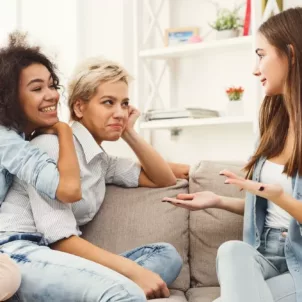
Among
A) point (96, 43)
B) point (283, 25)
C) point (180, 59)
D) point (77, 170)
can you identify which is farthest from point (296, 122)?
point (96, 43)

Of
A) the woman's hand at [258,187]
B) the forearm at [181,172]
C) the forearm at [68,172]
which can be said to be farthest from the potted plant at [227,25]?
the woman's hand at [258,187]

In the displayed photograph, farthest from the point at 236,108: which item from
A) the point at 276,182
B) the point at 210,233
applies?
the point at 276,182

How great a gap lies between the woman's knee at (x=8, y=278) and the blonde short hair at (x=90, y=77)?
762 millimetres

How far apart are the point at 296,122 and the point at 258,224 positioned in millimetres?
345

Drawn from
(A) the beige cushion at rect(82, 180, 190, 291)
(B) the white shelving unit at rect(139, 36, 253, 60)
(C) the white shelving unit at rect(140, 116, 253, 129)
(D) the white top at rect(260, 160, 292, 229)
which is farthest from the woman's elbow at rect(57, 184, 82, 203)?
(B) the white shelving unit at rect(139, 36, 253, 60)

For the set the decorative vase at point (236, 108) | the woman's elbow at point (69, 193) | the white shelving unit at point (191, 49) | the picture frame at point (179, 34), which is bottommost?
the woman's elbow at point (69, 193)

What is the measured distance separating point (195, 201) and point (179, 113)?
1216 millimetres

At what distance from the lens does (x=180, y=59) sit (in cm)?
349

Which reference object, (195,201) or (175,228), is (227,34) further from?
(195,201)

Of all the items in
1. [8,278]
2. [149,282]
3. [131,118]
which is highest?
[131,118]

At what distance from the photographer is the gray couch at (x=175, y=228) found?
7.48ft

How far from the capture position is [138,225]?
2.31 m

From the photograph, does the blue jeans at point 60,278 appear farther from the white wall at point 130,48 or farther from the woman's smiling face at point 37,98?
the white wall at point 130,48

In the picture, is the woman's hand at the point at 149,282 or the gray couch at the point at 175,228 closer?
the woman's hand at the point at 149,282
